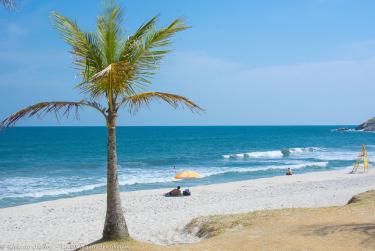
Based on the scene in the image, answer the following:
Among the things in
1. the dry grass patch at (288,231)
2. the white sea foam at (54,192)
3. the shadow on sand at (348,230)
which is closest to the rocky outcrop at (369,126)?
the white sea foam at (54,192)

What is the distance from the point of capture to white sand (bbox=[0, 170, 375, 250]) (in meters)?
12.3

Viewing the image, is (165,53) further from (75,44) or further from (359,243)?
(359,243)

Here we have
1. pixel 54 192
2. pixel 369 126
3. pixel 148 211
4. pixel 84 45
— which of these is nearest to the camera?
pixel 84 45

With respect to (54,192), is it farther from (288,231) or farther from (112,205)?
(288,231)

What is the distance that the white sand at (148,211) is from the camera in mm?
12305

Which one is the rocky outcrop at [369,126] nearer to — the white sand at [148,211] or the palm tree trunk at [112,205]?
the white sand at [148,211]

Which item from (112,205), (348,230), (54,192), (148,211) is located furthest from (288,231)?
(54,192)

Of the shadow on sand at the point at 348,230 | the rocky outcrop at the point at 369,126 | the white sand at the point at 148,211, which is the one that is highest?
the rocky outcrop at the point at 369,126

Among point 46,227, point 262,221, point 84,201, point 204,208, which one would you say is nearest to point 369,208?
point 262,221

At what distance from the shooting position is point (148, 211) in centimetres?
1767

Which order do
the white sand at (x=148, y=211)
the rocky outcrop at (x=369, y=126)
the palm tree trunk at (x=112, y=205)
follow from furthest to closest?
the rocky outcrop at (x=369, y=126) < the white sand at (x=148, y=211) < the palm tree trunk at (x=112, y=205)

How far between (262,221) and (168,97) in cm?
412

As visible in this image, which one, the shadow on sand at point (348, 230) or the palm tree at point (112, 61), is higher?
the palm tree at point (112, 61)

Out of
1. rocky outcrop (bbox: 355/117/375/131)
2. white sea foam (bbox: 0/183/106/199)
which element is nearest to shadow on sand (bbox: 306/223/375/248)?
white sea foam (bbox: 0/183/106/199)
